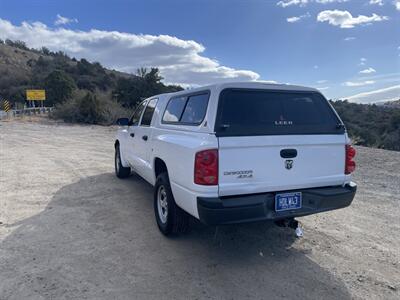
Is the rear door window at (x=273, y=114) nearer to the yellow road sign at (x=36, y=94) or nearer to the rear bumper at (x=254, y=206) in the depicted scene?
the rear bumper at (x=254, y=206)

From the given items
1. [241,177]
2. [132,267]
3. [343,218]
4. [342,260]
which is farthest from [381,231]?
[132,267]

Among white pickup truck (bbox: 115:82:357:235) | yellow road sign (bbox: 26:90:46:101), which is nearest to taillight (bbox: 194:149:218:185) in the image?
white pickup truck (bbox: 115:82:357:235)

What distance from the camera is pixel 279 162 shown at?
367 cm

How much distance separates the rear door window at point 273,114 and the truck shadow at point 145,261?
1.55 m

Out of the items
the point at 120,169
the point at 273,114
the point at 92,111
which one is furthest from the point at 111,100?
the point at 273,114

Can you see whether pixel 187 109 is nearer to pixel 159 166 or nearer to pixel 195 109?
pixel 195 109

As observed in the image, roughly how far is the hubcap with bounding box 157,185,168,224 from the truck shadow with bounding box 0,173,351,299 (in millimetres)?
245

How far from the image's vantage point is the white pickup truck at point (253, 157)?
3.46 m

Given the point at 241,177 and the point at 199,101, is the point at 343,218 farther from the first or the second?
the point at 199,101

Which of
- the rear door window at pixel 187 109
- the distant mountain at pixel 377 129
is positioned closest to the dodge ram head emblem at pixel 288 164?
the rear door window at pixel 187 109

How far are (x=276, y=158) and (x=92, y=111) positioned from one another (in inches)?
990

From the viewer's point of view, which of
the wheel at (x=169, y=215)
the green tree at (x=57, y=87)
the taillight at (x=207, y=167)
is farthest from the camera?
the green tree at (x=57, y=87)

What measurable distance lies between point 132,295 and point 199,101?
232 cm

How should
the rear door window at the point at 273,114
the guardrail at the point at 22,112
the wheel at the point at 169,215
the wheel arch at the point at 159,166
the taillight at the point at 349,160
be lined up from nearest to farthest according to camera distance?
the rear door window at the point at 273,114
the taillight at the point at 349,160
the wheel at the point at 169,215
the wheel arch at the point at 159,166
the guardrail at the point at 22,112
